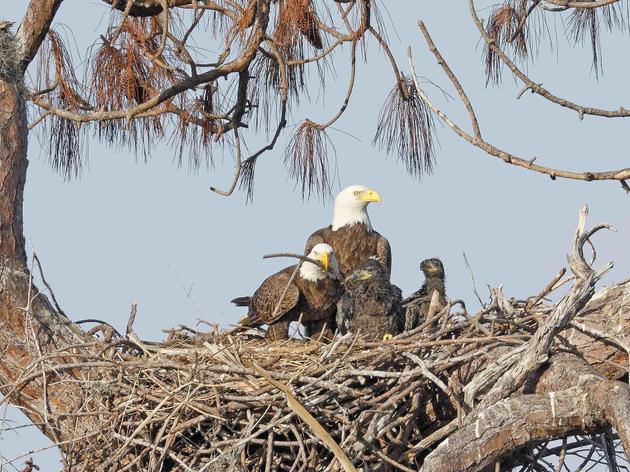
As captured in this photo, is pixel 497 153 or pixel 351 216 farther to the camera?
pixel 351 216

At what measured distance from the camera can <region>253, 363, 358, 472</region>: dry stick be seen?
4.85 m

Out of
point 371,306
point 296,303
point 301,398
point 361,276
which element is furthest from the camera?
point 296,303

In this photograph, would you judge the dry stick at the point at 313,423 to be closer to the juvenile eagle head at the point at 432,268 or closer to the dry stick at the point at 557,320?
→ the dry stick at the point at 557,320

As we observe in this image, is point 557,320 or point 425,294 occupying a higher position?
point 425,294

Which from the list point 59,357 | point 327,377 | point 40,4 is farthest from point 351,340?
point 40,4

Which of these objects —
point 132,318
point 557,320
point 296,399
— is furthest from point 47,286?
point 557,320

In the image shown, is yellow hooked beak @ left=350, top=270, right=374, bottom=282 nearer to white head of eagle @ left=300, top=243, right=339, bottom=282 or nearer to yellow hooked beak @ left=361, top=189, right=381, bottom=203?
white head of eagle @ left=300, top=243, right=339, bottom=282

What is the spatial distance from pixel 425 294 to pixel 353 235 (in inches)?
42.3

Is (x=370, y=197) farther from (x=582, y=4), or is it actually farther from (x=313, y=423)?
(x=313, y=423)

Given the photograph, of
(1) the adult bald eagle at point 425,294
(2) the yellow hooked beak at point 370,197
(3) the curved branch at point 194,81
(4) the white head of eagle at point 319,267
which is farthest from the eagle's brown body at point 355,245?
(3) the curved branch at point 194,81

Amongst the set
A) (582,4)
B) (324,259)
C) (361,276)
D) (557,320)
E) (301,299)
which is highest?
(582,4)

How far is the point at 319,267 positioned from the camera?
728 cm

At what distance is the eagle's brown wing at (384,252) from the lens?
25.6ft

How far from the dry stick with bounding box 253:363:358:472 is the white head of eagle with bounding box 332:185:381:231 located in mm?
2659
